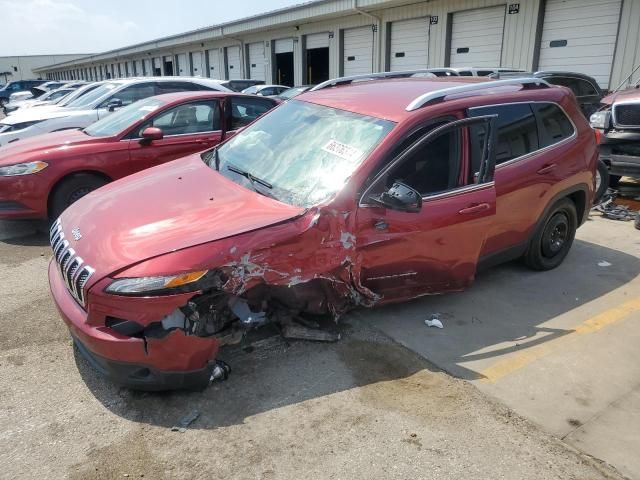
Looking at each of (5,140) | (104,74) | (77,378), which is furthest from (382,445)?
(104,74)

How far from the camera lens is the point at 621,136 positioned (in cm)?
688

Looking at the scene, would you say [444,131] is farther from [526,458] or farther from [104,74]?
[104,74]

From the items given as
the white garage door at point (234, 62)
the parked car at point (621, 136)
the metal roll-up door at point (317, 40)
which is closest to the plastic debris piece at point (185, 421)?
the parked car at point (621, 136)

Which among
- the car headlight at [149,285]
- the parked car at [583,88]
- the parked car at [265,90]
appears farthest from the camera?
the parked car at [265,90]

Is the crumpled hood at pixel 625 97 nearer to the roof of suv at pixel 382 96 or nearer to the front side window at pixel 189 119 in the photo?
the roof of suv at pixel 382 96

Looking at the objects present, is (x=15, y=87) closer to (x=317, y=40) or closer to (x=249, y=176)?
(x=317, y=40)

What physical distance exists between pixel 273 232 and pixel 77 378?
1540mm

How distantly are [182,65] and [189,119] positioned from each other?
110 ft

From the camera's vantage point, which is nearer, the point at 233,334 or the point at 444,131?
the point at 233,334

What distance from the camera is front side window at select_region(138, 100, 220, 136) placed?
646 centimetres

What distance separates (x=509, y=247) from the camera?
172 inches

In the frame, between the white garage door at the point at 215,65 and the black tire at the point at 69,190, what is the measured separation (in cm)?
2696

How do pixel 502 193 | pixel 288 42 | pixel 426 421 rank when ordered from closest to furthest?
pixel 426 421 → pixel 502 193 → pixel 288 42

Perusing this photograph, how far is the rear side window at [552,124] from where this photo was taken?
14.6ft
